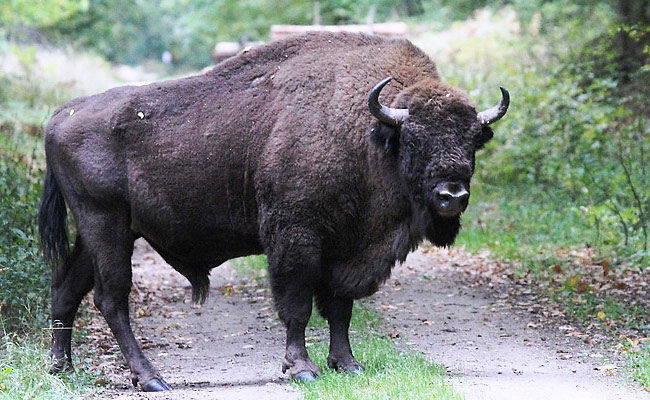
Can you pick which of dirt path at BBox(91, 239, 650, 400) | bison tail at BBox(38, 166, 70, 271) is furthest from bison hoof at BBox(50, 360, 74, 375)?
bison tail at BBox(38, 166, 70, 271)

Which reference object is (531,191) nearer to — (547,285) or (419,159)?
(547,285)

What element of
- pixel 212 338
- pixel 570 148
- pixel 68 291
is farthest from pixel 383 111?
pixel 570 148

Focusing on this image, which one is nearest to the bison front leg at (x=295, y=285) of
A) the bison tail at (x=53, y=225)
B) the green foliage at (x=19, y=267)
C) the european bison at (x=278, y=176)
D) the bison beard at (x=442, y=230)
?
the european bison at (x=278, y=176)

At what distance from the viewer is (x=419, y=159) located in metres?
6.94

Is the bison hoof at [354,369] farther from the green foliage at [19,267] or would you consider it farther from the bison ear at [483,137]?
the green foliage at [19,267]

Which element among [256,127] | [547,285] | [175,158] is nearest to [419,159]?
[256,127]

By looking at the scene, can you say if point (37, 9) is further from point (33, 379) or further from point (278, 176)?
point (33, 379)

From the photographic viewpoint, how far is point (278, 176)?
7379 millimetres

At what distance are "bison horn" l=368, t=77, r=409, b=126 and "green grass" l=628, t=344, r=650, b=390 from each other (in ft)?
8.43

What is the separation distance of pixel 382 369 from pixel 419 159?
1688mm

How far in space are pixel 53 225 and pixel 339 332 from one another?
9.07 feet

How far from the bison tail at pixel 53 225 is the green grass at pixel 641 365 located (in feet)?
15.8

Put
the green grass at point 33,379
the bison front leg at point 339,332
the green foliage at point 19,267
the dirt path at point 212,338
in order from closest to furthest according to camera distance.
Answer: the green grass at point 33,379 → the dirt path at point 212,338 → the bison front leg at point 339,332 → the green foliage at point 19,267

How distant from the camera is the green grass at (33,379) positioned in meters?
6.14
